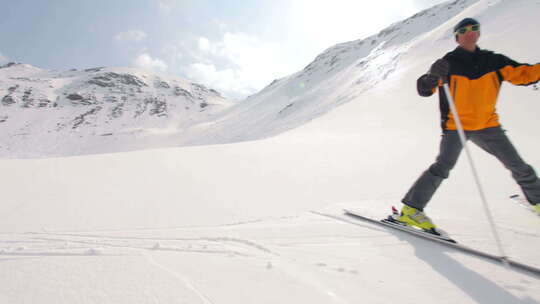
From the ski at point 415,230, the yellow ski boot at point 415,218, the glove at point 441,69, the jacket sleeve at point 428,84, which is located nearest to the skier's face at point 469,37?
the glove at point 441,69

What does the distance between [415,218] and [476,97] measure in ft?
3.94

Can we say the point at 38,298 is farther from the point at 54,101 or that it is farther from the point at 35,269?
the point at 54,101

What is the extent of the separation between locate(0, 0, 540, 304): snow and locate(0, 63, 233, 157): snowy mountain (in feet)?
189

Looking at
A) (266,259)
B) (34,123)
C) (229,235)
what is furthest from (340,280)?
(34,123)

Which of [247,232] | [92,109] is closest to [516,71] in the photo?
[247,232]

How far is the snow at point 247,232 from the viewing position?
1329mm

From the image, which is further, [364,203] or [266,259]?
[364,203]

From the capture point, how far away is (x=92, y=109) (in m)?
79.7

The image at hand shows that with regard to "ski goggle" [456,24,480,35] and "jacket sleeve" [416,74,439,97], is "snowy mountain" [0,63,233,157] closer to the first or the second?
"jacket sleeve" [416,74,439,97]

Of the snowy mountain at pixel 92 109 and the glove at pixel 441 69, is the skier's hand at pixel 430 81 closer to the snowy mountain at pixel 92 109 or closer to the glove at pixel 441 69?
the glove at pixel 441 69

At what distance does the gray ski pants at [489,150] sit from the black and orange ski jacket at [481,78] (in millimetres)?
109

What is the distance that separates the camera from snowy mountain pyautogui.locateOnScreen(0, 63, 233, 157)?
57406 mm

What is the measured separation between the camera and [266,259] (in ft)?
5.59

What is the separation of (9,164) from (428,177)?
276 inches
